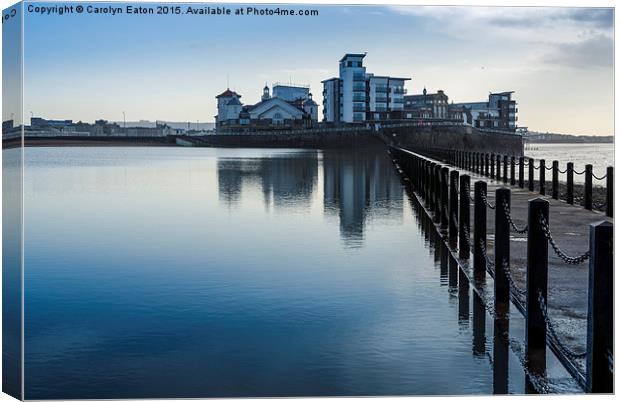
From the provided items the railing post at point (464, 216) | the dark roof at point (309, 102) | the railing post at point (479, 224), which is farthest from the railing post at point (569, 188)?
the dark roof at point (309, 102)

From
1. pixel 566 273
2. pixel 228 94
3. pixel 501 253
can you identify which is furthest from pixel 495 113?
pixel 501 253

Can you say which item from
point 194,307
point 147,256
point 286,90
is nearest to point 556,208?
point 147,256

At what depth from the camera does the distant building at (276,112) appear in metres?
108

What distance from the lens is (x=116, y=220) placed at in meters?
17.5

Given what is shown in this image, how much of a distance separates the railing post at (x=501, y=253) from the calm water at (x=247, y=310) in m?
0.27

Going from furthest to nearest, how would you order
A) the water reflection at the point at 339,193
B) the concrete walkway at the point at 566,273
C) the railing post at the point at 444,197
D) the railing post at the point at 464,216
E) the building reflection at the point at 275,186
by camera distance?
the building reflection at the point at 275,186
the water reflection at the point at 339,193
the railing post at the point at 444,197
the railing post at the point at 464,216
the concrete walkway at the point at 566,273

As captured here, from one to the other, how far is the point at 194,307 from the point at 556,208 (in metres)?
10.0

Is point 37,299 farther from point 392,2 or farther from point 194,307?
point 392,2

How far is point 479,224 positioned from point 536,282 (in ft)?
10.5

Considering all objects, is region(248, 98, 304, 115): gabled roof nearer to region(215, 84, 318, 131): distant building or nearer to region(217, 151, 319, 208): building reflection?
region(215, 84, 318, 131): distant building

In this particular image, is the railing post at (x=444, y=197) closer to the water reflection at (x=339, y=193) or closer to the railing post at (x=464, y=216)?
the water reflection at (x=339, y=193)

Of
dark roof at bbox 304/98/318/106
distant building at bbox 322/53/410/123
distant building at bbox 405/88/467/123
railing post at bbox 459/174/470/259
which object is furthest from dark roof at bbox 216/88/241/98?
railing post at bbox 459/174/470/259

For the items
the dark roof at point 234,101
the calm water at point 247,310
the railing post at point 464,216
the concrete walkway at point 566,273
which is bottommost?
the calm water at point 247,310

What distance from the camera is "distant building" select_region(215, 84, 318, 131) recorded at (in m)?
108
